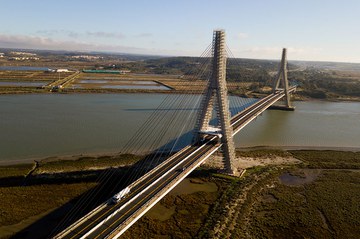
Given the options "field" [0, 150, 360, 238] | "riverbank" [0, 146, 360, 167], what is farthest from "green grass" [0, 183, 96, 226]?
"riverbank" [0, 146, 360, 167]

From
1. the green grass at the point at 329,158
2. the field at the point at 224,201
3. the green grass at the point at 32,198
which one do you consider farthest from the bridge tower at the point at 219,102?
the green grass at the point at 32,198

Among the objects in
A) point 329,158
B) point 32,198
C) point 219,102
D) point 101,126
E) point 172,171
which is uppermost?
point 219,102

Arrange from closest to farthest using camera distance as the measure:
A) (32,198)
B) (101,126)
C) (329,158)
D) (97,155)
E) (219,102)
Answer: (32,198), (219,102), (97,155), (329,158), (101,126)

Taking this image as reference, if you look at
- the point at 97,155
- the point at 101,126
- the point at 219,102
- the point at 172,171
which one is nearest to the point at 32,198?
the point at 97,155

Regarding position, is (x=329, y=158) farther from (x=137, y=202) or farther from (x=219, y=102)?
(x=137, y=202)

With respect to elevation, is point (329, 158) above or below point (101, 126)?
below
